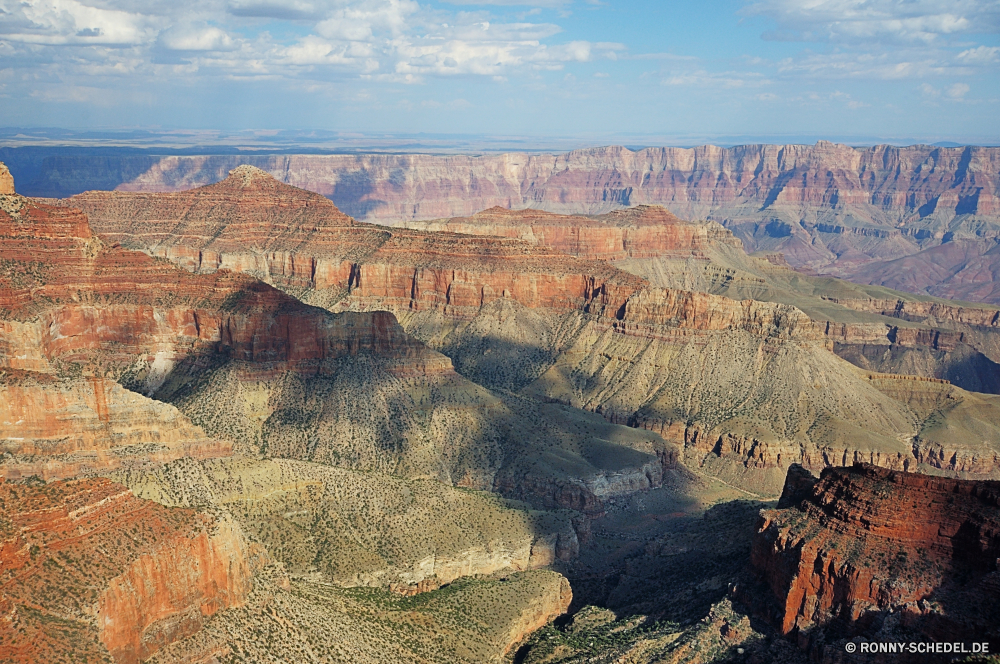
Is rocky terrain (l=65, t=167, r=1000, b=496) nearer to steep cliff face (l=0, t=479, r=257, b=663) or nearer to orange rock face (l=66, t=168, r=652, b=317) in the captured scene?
orange rock face (l=66, t=168, r=652, b=317)

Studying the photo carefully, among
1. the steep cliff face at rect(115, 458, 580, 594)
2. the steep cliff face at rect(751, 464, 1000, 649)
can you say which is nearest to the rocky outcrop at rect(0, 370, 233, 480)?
the steep cliff face at rect(115, 458, 580, 594)

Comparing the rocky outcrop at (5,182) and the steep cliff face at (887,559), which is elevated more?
the rocky outcrop at (5,182)

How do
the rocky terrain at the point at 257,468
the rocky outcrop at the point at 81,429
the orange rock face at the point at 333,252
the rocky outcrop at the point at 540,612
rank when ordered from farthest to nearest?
1. the orange rock face at the point at 333,252
2. the rocky outcrop at the point at 540,612
3. the rocky outcrop at the point at 81,429
4. the rocky terrain at the point at 257,468

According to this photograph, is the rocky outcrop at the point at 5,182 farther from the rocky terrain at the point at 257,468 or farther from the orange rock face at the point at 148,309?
the orange rock face at the point at 148,309

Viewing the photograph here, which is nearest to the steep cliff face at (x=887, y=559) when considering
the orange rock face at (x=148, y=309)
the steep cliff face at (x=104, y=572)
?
the steep cliff face at (x=104, y=572)

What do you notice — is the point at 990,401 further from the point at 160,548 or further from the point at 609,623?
the point at 160,548

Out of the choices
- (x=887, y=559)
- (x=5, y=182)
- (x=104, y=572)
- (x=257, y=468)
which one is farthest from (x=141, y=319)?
(x=887, y=559)

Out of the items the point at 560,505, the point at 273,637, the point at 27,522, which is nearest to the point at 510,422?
the point at 560,505
